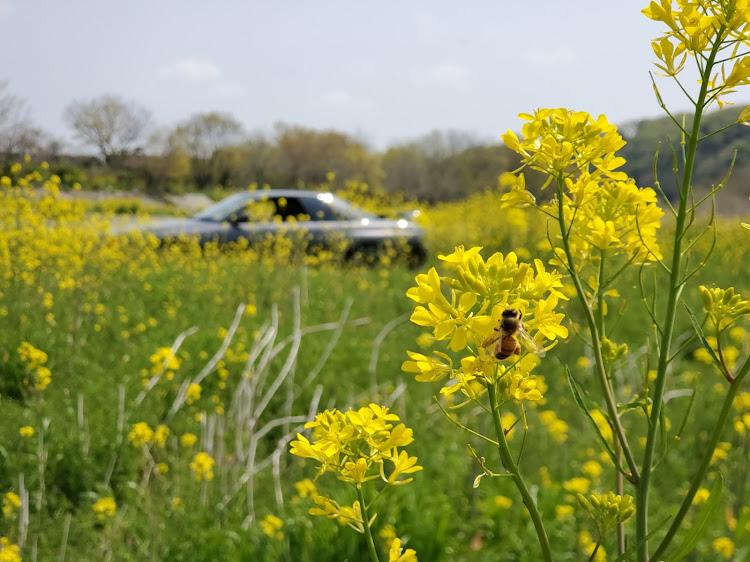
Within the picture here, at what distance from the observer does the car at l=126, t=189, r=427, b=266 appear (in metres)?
9.00

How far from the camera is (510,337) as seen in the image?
0.76m

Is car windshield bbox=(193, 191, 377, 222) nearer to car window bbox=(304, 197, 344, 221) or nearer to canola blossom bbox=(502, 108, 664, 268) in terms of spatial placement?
car window bbox=(304, 197, 344, 221)

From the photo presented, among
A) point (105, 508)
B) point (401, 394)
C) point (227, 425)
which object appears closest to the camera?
point (105, 508)

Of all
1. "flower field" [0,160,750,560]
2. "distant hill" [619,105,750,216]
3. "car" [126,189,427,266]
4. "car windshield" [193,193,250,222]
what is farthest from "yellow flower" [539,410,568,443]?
"car windshield" [193,193,250,222]

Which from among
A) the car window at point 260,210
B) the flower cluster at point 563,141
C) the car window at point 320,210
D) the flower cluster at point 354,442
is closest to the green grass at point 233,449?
the flower cluster at point 354,442

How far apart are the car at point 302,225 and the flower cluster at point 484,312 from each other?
7716 millimetres

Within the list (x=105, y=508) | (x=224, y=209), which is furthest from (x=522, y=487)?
(x=224, y=209)

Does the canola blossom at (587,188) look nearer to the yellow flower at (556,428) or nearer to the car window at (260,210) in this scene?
the yellow flower at (556,428)

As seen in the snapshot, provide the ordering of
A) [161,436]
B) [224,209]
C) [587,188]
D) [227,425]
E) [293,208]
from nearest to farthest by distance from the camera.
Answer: [587,188] < [161,436] < [227,425] < [224,209] < [293,208]

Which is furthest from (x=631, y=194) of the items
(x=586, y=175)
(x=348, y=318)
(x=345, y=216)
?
(x=345, y=216)

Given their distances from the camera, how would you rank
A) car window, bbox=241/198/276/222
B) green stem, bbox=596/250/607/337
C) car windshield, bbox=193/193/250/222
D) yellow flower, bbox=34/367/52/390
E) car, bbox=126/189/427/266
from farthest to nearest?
car windshield, bbox=193/193/250/222
car, bbox=126/189/427/266
car window, bbox=241/198/276/222
yellow flower, bbox=34/367/52/390
green stem, bbox=596/250/607/337

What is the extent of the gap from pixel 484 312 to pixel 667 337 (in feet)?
0.71

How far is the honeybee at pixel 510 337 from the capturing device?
0.74 metres

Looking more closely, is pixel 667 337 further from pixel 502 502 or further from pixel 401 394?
pixel 401 394
